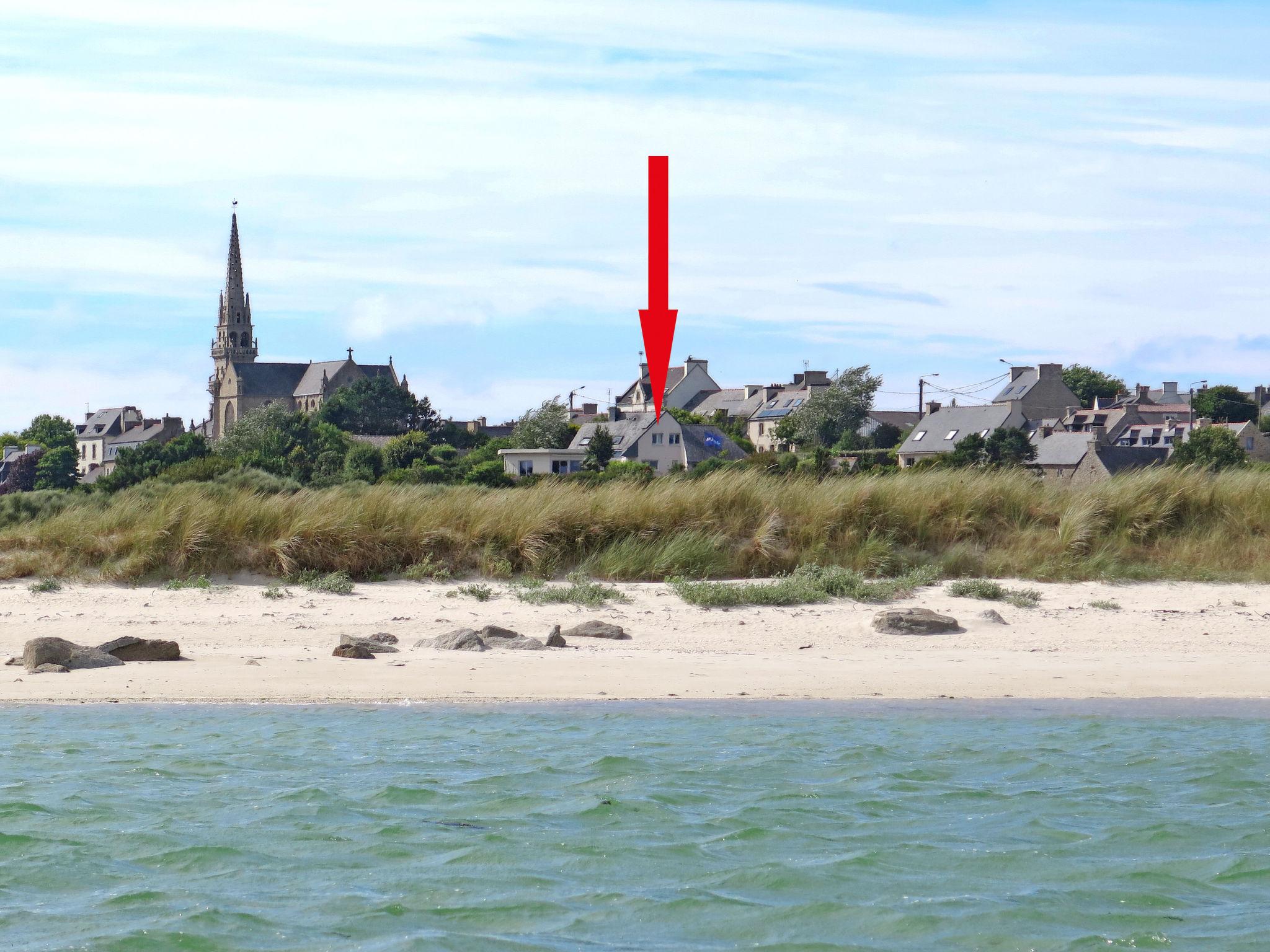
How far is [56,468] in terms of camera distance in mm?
115125

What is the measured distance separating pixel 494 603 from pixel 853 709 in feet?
15.3

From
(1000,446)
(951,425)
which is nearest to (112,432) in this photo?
(951,425)

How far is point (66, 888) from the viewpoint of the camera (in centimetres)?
643

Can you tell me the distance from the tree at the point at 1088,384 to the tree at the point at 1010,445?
48473 millimetres

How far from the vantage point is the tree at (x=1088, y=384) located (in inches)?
4892

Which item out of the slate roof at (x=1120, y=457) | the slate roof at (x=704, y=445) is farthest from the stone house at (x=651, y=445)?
the slate roof at (x=1120, y=457)

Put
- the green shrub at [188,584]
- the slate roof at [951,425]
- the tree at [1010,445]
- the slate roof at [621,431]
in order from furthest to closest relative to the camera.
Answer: the slate roof at [951,425], the slate roof at [621,431], the tree at [1010,445], the green shrub at [188,584]

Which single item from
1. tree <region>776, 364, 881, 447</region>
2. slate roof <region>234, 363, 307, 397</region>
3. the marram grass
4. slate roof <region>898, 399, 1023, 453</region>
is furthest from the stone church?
the marram grass

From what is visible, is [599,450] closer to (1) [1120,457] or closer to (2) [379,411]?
(1) [1120,457]

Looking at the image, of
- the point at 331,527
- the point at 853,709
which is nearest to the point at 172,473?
the point at 331,527

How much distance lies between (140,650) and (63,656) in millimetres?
609

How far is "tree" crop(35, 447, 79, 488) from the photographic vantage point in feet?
359

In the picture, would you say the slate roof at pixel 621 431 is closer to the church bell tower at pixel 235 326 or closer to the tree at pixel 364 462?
the tree at pixel 364 462

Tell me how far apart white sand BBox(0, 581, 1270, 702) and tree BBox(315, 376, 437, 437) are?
10219 centimetres
